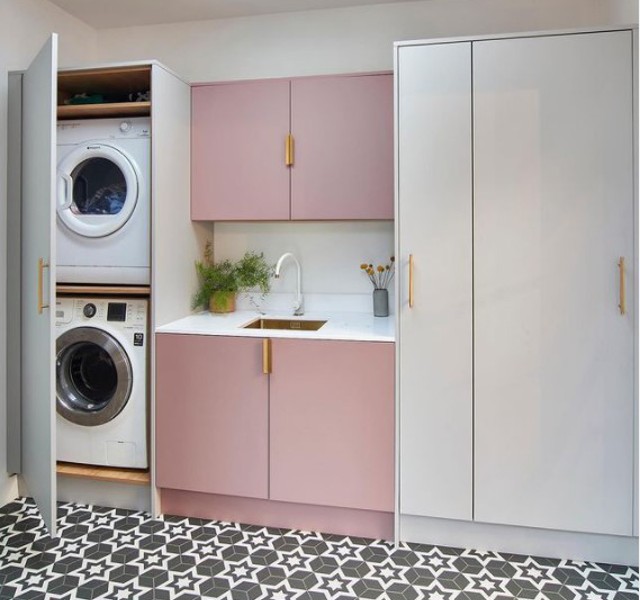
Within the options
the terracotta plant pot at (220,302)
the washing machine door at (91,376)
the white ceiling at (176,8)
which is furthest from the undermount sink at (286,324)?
the white ceiling at (176,8)

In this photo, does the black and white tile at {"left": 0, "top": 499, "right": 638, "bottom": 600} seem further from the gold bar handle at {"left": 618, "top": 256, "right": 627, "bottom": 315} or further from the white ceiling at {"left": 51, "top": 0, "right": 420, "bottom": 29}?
the white ceiling at {"left": 51, "top": 0, "right": 420, "bottom": 29}

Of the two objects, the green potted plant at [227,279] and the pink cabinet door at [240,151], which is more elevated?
the pink cabinet door at [240,151]

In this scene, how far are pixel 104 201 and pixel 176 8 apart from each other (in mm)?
1192

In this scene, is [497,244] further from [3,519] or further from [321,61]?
[3,519]

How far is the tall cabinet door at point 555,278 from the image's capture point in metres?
1.98

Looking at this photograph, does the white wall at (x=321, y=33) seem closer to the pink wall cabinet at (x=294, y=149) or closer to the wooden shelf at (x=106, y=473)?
the pink wall cabinet at (x=294, y=149)

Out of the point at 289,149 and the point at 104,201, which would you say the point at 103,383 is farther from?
the point at 289,149

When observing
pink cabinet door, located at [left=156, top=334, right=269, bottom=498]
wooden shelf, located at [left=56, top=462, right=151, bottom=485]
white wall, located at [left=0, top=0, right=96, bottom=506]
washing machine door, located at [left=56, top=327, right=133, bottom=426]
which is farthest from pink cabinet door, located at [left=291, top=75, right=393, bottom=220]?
wooden shelf, located at [left=56, top=462, right=151, bottom=485]

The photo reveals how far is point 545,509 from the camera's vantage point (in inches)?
81.7

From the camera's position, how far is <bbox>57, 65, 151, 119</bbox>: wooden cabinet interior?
2.46 meters

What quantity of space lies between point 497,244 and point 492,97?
0.59m

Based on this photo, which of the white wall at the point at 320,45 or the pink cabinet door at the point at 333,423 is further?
the white wall at the point at 320,45

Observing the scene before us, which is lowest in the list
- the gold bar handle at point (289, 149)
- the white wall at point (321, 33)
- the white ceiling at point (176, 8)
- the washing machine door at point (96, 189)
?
the washing machine door at point (96, 189)

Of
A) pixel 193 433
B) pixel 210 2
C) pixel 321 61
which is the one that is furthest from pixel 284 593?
pixel 210 2
